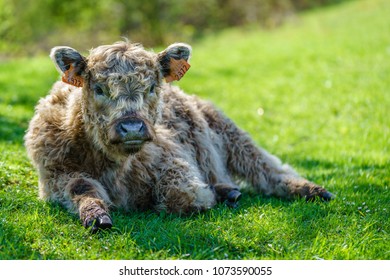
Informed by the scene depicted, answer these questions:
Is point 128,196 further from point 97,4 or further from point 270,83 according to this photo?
point 97,4

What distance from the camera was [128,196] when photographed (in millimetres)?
5891

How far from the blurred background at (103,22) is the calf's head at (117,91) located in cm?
1752

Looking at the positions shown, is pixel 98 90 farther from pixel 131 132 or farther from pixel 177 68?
pixel 177 68

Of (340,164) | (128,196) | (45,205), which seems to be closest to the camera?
(45,205)

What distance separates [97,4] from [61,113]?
2236cm

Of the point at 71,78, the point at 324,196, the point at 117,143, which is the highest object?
the point at 71,78

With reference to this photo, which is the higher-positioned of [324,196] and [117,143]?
[117,143]

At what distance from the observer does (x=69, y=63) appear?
5496mm

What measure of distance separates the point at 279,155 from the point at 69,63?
4619 millimetres

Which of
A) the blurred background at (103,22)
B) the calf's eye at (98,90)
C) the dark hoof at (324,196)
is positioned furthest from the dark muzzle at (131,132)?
the blurred background at (103,22)

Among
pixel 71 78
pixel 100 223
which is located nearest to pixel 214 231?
pixel 100 223

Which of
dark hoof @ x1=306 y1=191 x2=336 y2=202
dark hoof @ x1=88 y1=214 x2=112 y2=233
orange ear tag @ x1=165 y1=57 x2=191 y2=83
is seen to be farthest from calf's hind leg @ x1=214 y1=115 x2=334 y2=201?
dark hoof @ x1=88 y1=214 x2=112 y2=233

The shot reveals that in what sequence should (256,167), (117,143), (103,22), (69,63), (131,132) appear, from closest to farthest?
(131,132) < (117,143) < (69,63) < (256,167) < (103,22)
